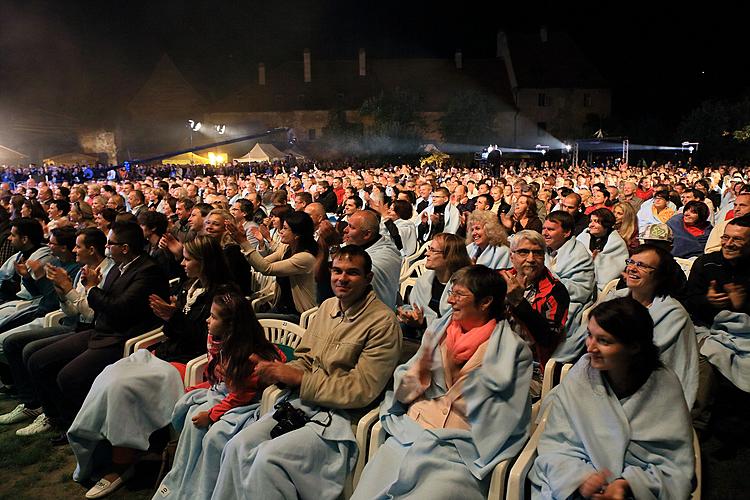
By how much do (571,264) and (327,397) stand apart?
258 centimetres

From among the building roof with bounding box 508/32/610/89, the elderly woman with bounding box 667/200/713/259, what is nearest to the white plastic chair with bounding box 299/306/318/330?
the elderly woman with bounding box 667/200/713/259

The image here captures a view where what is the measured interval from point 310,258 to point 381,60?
58.4m

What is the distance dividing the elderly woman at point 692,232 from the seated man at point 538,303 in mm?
3852

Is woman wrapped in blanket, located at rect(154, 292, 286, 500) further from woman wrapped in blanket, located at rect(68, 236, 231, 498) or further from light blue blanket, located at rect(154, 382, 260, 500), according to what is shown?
woman wrapped in blanket, located at rect(68, 236, 231, 498)

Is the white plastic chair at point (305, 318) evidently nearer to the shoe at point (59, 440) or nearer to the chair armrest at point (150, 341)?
the chair armrest at point (150, 341)

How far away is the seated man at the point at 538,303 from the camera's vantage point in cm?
383

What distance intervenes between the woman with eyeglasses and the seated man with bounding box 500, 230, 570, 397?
47 cm

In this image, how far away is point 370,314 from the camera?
353 cm

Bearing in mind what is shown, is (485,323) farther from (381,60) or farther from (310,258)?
(381,60)

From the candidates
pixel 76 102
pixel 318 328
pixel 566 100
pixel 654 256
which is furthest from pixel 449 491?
pixel 76 102

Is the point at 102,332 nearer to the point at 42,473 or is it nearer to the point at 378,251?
the point at 42,473

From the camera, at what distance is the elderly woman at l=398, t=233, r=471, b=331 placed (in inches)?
179

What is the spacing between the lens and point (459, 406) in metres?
3.01

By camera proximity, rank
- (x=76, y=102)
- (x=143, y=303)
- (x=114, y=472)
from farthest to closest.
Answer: (x=76, y=102) < (x=143, y=303) < (x=114, y=472)
